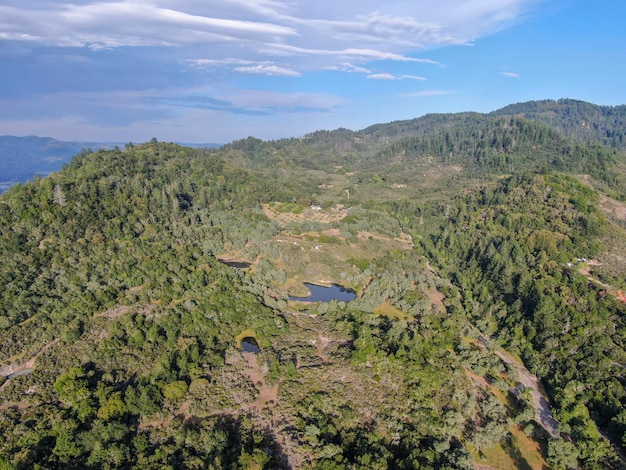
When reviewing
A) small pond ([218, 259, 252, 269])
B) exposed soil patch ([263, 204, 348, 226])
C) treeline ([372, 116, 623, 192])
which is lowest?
small pond ([218, 259, 252, 269])

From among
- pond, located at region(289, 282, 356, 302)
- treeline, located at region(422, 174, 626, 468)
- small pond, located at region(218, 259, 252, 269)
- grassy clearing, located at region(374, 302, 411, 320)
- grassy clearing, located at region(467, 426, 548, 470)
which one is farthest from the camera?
small pond, located at region(218, 259, 252, 269)

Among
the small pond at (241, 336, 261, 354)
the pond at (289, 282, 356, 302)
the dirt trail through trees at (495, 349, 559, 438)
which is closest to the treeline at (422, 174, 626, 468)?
the dirt trail through trees at (495, 349, 559, 438)

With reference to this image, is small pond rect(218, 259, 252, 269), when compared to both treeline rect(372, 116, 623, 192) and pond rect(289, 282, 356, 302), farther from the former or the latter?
treeline rect(372, 116, 623, 192)

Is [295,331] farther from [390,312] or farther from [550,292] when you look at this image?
[550,292]

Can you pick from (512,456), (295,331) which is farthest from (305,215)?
(512,456)

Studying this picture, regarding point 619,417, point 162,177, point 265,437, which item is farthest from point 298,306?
point 162,177

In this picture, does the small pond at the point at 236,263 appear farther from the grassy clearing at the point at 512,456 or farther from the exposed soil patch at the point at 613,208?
the exposed soil patch at the point at 613,208

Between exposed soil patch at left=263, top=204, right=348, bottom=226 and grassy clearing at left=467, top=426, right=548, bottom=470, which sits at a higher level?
exposed soil patch at left=263, top=204, right=348, bottom=226

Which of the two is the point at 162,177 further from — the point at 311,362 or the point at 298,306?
the point at 311,362
